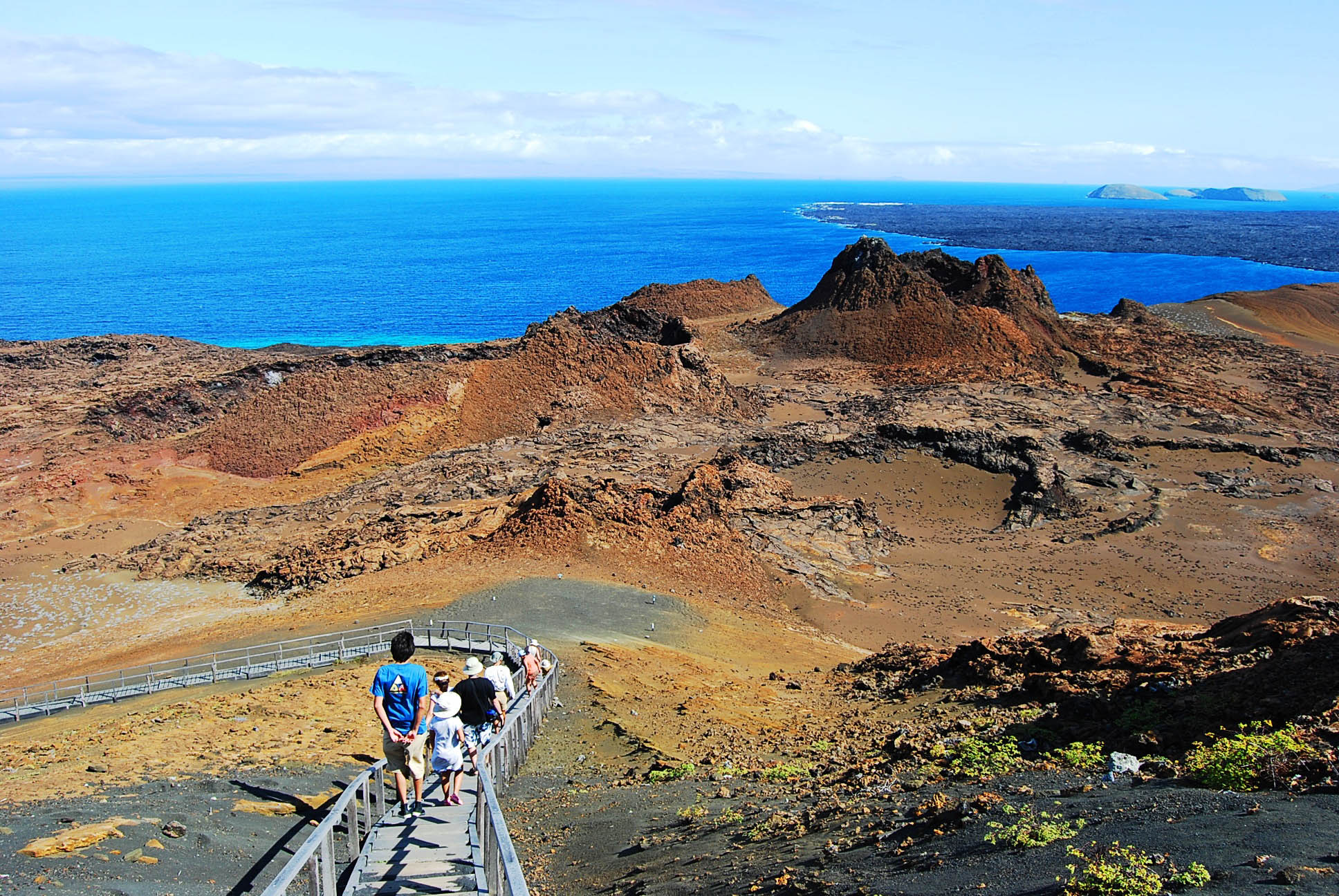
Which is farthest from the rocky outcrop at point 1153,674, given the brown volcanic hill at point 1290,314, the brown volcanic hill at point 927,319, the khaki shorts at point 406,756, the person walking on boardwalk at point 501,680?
the brown volcanic hill at point 1290,314

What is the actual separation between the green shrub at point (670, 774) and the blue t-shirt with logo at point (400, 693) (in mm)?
3952

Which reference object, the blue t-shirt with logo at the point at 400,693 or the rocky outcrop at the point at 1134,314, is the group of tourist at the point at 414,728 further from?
the rocky outcrop at the point at 1134,314

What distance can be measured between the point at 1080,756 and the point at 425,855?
7240mm

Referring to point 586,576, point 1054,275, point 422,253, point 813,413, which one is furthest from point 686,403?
point 422,253

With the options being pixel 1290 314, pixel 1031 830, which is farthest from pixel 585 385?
pixel 1290 314

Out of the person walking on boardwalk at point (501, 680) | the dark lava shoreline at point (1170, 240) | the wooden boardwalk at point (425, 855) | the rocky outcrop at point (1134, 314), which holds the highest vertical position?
the dark lava shoreline at point (1170, 240)

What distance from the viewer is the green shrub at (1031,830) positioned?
278 inches

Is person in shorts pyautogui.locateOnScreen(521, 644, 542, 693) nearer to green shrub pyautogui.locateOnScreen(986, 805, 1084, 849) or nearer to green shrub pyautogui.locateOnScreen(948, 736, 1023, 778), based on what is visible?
green shrub pyautogui.locateOnScreen(948, 736, 1023, 778)

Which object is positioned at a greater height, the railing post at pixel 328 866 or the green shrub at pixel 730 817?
the railing post at pixel 328 866

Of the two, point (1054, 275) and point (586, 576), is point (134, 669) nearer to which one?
A: point (586, 576)

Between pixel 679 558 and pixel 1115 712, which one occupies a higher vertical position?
pixel 1115 712

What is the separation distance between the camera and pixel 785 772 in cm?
1157

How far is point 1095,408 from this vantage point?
150ft

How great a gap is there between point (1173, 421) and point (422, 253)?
123 m
